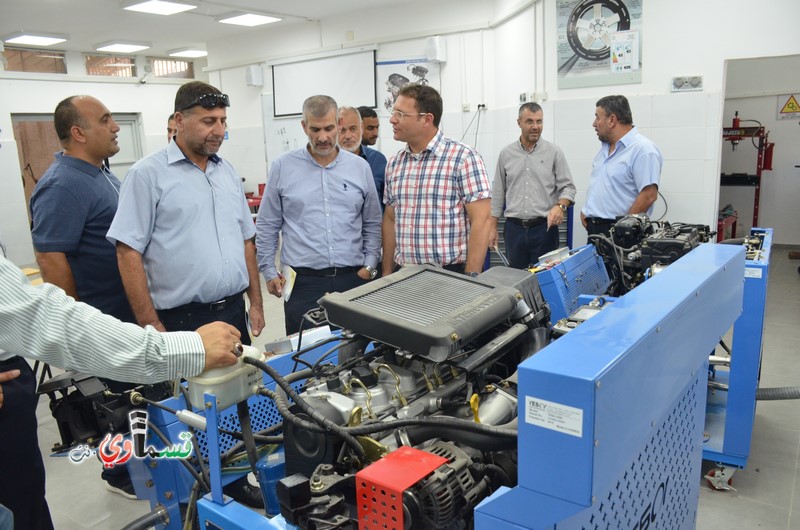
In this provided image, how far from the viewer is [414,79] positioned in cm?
662

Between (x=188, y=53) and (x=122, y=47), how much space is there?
3.69 feet

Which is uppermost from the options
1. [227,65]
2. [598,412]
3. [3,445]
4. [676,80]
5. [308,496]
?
[227,65]

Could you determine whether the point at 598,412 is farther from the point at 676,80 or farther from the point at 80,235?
the point at 676,80

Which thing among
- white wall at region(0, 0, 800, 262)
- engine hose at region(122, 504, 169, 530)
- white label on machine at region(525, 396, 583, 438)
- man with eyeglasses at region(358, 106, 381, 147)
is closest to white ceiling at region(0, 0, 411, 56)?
white wall at region(0, 0, 800, 262)

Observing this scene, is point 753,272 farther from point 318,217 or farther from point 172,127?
point 172,127

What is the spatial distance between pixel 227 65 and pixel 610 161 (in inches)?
245

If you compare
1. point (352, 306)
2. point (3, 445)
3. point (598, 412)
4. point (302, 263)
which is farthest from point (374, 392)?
point (302, 263)

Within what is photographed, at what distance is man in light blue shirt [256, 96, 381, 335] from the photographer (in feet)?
8.98

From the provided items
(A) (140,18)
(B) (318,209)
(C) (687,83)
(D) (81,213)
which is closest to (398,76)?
(A) (140,18)

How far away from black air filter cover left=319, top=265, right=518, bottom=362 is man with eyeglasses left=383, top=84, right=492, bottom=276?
1.26 meters

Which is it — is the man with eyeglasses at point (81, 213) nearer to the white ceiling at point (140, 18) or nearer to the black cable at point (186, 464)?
the black cable at point (186, 464)

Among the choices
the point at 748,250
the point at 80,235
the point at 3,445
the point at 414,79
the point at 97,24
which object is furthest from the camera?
the point at 97,24

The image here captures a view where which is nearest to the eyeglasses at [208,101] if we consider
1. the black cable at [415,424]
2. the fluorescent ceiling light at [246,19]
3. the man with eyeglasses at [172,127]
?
the man with eyeglasses at [172,127]

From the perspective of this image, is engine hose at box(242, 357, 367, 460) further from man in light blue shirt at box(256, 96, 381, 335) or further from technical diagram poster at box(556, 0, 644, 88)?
technical diagram poster at box(556, 0, 644, 88)
